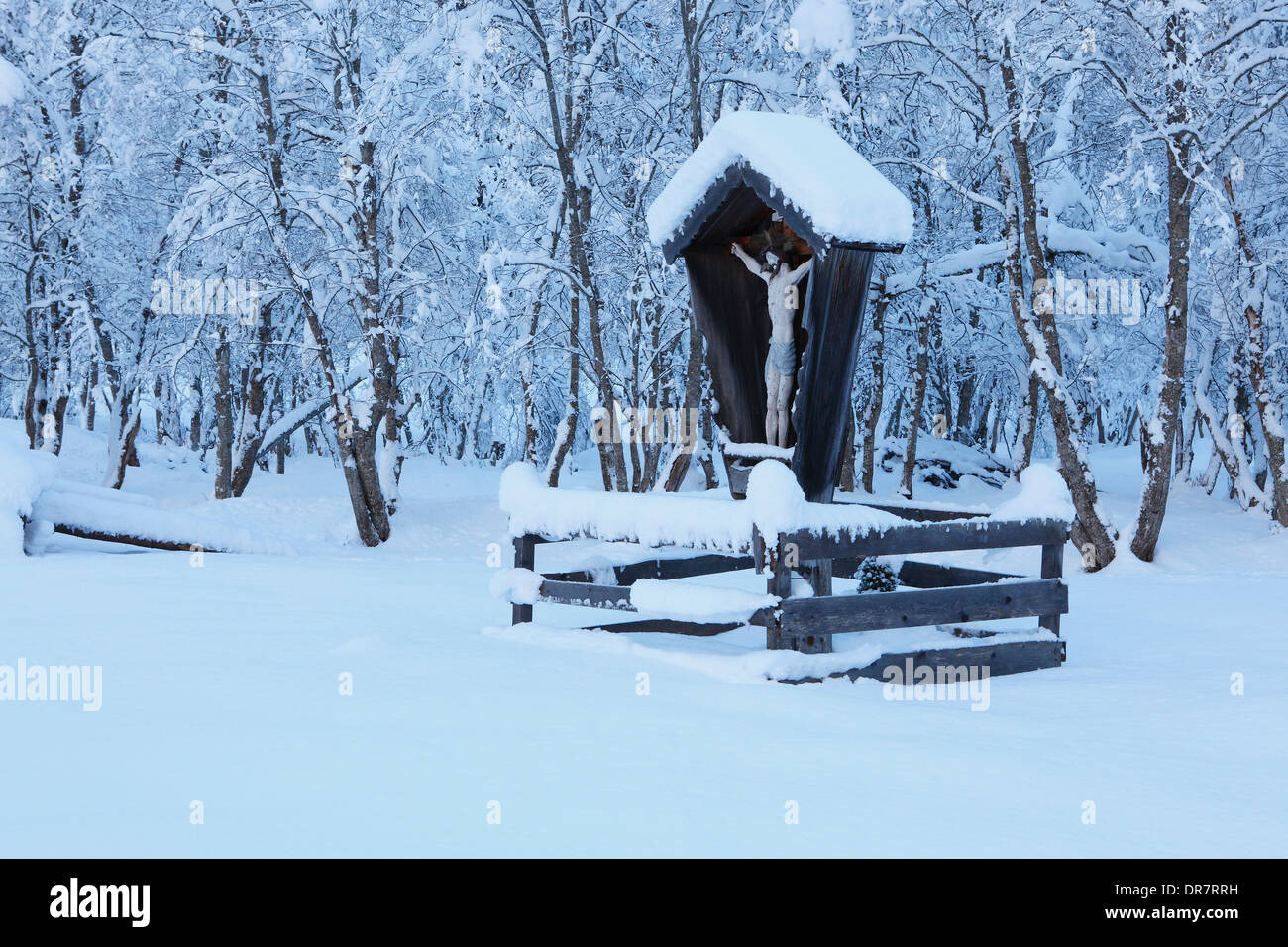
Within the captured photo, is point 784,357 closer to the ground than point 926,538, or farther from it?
farther from it

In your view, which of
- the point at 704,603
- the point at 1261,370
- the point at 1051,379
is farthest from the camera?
the point at 1261,370

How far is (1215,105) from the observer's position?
523 inches

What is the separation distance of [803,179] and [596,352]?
31.0ft

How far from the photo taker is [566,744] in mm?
4699

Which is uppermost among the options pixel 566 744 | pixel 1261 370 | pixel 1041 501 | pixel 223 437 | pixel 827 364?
pixel 1261 370

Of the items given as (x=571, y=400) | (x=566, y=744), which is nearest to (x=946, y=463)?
(x=571, y=400)

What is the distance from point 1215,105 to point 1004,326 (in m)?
7.33

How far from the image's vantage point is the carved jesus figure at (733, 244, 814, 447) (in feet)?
25.6

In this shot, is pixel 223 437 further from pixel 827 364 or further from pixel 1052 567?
pixel 1052 567

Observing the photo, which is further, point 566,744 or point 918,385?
point 918,385

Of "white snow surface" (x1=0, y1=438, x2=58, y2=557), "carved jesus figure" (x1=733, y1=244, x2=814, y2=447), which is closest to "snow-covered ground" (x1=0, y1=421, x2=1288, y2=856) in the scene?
"carved jesus figure" (x1=733, y1=244, x2=814, y2=447)

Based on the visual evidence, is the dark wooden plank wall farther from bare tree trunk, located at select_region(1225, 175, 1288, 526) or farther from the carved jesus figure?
bare tree trunk, located at select_region(1225, 175, 1288, 526)

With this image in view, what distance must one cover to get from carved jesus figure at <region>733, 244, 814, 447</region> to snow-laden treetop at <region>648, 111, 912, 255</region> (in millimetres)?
675
